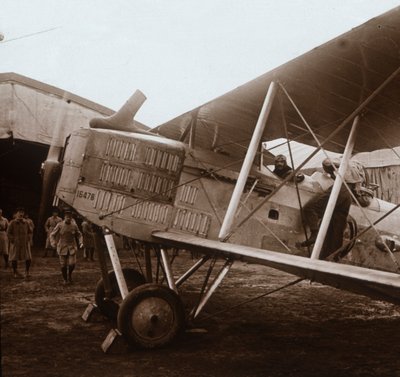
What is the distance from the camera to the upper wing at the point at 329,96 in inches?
158

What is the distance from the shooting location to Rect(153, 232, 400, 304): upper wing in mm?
2959

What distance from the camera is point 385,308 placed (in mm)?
7840

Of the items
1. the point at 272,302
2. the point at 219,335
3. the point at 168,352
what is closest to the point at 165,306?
the point at 168,352

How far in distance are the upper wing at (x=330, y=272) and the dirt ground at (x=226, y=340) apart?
1084 millimetres

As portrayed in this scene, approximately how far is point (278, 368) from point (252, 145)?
2265 mm

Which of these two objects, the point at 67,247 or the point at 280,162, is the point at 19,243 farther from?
the point at 280,162

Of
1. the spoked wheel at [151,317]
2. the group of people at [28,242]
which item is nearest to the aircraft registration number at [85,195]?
the spoked wheel at [151,317]

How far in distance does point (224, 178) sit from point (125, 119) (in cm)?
149

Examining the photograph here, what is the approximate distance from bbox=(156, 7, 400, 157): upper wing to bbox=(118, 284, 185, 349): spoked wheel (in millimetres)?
2120

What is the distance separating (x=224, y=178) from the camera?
19.0 feet

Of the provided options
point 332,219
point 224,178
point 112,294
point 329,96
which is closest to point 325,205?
point 332,219

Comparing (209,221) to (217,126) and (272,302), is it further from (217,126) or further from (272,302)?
(272,302)

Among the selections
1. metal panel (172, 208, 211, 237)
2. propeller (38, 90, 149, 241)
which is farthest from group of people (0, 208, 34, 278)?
metal panel (172, 208, 211, 237)

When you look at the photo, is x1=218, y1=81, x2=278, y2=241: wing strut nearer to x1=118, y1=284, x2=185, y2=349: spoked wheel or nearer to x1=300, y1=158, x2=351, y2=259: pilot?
x1=118, y1=284, x2=185, y2=349: spoked wheel
